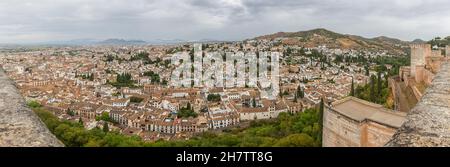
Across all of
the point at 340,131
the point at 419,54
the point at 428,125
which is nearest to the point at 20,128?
the point at 428,125

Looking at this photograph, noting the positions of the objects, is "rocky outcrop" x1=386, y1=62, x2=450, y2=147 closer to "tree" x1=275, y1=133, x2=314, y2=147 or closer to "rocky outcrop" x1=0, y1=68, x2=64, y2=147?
"rocky outcrop" x1=0, y1=68, x2=64, y2=147

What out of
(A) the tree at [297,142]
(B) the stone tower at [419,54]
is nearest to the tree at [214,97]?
(B) the stone tower at [419,54]

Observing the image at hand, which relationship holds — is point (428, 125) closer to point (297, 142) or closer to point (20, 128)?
point (20, 128)

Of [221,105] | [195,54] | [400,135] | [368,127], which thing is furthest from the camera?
[195,54]

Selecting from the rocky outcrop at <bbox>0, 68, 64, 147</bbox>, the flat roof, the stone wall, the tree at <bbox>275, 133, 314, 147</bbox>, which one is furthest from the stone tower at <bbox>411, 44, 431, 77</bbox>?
the rocky outcrop at <bbox>0, 68, 64, 147</bbox>
